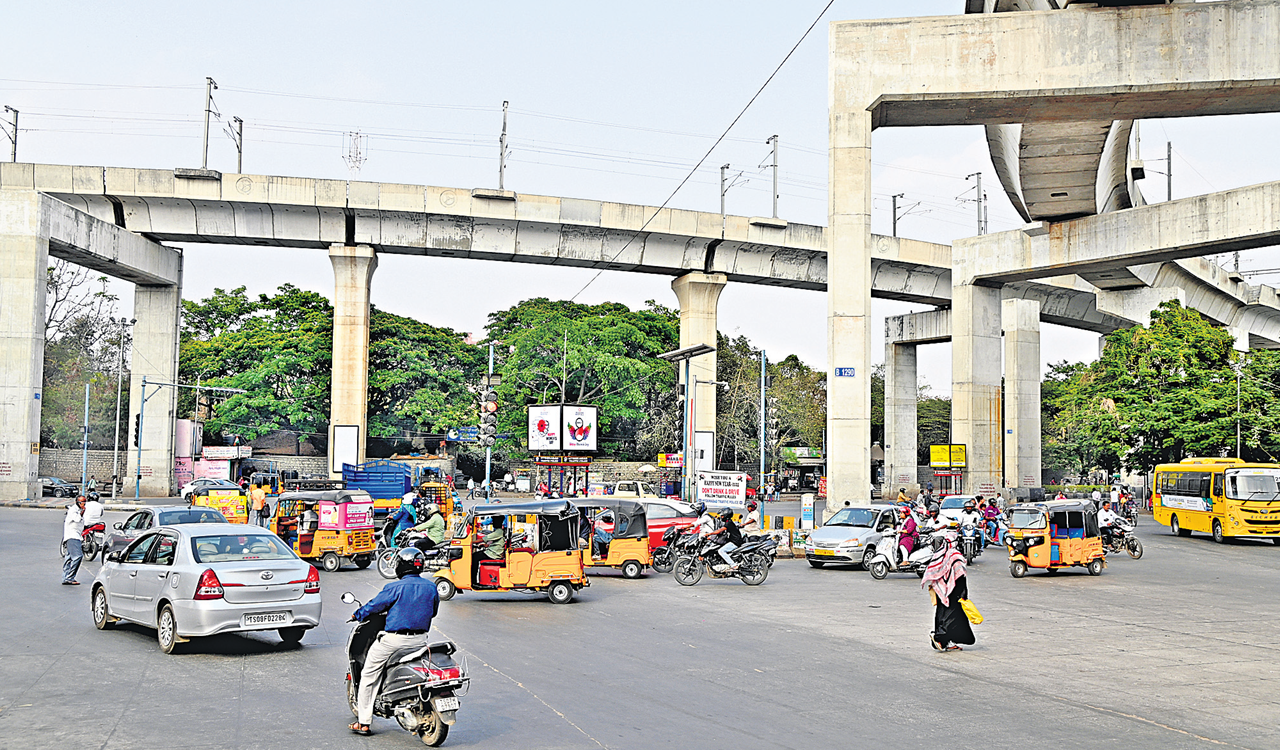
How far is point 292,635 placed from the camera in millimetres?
12203

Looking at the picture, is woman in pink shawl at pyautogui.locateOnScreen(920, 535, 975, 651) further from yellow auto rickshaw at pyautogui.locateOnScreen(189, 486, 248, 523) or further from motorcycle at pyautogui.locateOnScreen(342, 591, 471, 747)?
yellow auto rickshaw at pyautogui.locateOnScreen(189, 486, 248, 523)

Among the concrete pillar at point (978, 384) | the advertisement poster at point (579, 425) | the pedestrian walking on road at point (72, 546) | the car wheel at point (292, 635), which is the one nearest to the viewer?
the car wheel at point (292, 635)

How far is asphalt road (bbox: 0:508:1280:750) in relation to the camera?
823 cm

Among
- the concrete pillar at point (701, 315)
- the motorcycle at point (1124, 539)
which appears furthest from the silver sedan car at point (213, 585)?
the concrete pillar at point (701, 315)

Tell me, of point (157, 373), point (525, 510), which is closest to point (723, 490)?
point (525, 510)

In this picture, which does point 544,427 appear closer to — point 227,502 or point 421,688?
point 227,502

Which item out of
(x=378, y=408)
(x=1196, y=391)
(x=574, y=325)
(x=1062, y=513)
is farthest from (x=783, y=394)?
(x=1062, y=513)

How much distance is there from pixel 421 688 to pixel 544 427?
1548 inches

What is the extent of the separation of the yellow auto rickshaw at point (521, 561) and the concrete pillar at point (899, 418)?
48910mm

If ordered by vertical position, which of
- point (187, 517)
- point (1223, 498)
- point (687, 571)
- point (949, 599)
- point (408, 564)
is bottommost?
point (687, 571)

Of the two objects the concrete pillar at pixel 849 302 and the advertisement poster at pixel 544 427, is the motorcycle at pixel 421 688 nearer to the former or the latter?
the concrete pillar at pixel 849 302

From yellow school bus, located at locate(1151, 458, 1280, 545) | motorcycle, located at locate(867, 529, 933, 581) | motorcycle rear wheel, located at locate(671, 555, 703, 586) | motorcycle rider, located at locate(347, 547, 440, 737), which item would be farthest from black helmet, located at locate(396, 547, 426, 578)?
yellow school bus, located at locate(1151, 458, 1280, 545)

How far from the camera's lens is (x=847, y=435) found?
29562 millimetres

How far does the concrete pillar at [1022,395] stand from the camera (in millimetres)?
50594
